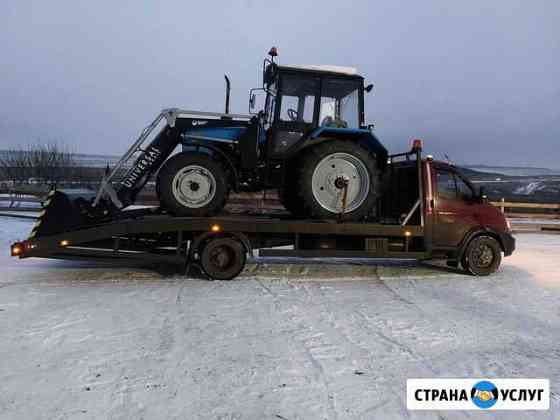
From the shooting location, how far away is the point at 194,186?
6.79m

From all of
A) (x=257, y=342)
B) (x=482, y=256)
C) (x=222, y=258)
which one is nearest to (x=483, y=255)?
(x=482, y=256)

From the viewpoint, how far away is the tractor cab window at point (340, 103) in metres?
7.06

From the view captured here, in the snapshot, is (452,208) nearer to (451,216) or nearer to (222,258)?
(451,216)

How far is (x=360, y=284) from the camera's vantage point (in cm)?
672

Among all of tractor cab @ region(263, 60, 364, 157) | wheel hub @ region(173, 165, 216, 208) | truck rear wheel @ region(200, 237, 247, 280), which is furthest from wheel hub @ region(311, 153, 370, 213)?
wheel hub @ region(173, 165, 216, 208)

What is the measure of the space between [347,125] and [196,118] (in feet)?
8.22

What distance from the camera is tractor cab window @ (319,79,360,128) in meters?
7.06

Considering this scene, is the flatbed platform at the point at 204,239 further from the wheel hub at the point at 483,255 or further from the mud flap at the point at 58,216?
the wheel hub at the point at 483,255

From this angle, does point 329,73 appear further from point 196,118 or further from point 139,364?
point 139,364

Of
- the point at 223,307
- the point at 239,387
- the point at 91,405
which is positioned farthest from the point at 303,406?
the point at 223,307

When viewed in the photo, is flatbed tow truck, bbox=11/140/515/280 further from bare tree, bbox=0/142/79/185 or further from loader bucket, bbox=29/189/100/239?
bare tree, bbox=0/142/79/185

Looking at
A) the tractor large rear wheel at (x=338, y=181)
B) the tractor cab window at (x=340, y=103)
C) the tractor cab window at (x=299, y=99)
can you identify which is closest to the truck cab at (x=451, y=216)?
the tractor large rear wheel at (x=338, y=181)

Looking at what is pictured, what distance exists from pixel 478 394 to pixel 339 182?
409 cm

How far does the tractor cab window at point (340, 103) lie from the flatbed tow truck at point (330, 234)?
122 centimetres
